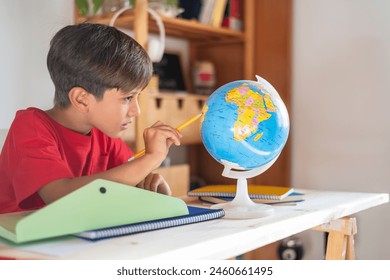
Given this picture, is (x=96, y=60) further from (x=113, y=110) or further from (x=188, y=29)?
(x=188, y=29)

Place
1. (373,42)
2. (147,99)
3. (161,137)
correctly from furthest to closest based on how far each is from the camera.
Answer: (373,42) → (147,99) → (161,137)

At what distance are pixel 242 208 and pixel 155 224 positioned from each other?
27cm

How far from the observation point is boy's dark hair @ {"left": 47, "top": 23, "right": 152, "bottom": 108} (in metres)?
1.27

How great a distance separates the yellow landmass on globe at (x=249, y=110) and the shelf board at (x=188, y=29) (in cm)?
121

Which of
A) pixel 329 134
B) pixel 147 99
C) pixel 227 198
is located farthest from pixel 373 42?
pixel 227 198

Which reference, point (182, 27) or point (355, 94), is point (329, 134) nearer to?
point (355, 94)

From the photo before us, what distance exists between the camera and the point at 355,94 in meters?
2.64

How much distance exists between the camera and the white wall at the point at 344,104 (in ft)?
8.43

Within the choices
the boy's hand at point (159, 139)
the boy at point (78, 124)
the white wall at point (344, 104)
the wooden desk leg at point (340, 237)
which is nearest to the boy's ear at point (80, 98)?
the boy at point (78, 124)

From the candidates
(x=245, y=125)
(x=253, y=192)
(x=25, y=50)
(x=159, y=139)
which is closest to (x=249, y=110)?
(x=245, y=125)

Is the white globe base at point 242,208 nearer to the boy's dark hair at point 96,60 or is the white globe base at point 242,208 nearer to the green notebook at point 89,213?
the green notebook at point 89,213

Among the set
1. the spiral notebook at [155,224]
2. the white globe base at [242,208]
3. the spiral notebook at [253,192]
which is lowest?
the spiral notebook at [253,192]

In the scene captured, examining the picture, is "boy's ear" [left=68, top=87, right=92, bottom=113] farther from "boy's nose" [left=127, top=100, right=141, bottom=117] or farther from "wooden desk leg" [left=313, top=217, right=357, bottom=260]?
"wooden desk leg" [left=313, top=217, right=357, bottom=260]

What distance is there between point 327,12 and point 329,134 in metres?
0.58
